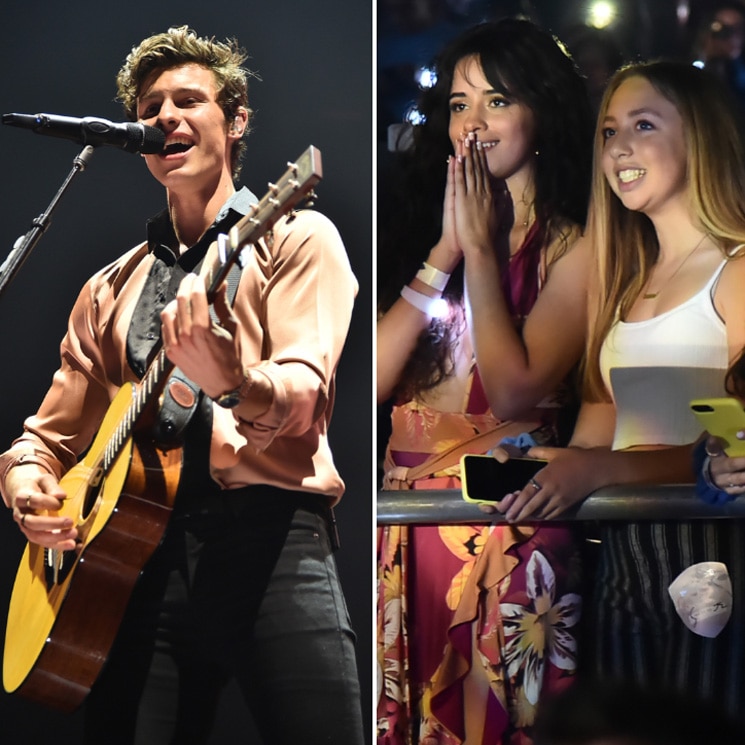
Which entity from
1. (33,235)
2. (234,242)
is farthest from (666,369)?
(33,235)

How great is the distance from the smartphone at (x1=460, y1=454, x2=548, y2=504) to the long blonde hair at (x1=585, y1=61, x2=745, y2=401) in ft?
0.75

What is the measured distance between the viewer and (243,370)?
2658 millimetres

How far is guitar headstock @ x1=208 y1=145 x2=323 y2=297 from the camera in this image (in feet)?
7.95

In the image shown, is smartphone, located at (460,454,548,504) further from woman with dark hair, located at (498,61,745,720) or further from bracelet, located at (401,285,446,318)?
bracelet, located at (401,285,446,318)

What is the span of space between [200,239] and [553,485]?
108 centimetres

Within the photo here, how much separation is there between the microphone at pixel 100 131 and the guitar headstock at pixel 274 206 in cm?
55

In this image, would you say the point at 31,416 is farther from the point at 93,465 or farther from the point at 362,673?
the point at 362,673

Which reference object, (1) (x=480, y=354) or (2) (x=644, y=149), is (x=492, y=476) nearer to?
(1) (x=480, y=354)

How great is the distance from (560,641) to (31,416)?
4.87ft

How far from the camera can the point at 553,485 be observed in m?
2.74

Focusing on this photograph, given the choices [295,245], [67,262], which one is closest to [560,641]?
[295,245]

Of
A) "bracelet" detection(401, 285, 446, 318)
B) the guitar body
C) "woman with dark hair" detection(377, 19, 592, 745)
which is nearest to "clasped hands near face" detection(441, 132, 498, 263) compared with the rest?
"woman with dark hair" detection(377, 19, 592, 745)

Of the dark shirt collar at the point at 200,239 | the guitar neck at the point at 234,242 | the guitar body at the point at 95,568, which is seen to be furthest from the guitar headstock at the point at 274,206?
the guitar body at the point at 95,568

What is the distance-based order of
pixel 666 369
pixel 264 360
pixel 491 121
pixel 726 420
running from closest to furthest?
1. pixel 726 420
2. pixel 666 369
3. pixel 264 360
4. pixel 491 121
